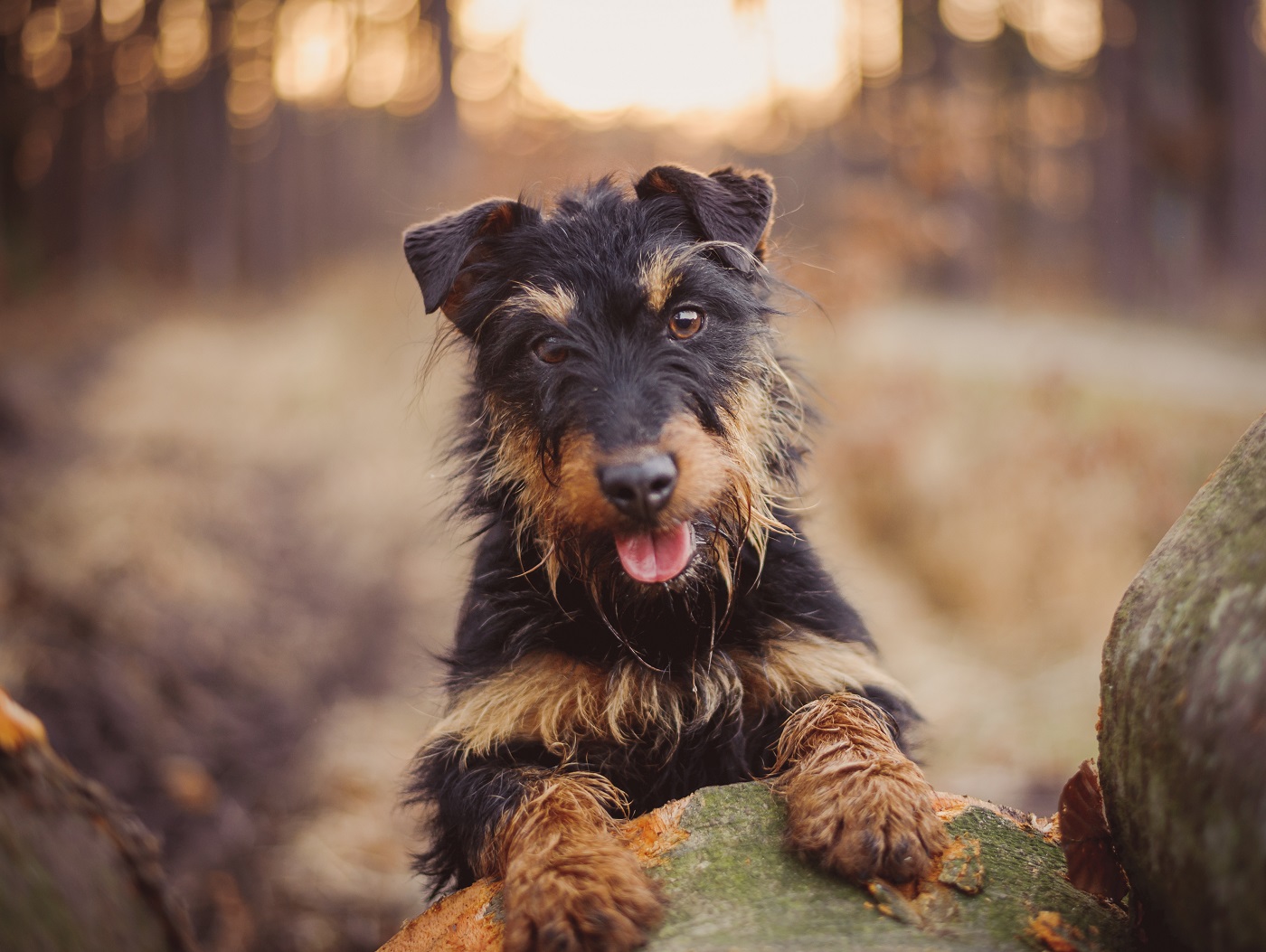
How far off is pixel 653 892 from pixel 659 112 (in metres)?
14.7

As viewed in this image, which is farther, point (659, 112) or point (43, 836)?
point (659, 112)

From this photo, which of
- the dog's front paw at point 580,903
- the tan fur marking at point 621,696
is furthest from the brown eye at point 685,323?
the dog's front paw at point 580,903

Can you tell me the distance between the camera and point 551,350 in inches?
116

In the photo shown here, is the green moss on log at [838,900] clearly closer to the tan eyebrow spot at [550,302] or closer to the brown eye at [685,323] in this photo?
the brown eye at [685,323]

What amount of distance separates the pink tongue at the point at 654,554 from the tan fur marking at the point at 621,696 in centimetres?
38

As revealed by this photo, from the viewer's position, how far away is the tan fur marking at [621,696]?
8.98ft

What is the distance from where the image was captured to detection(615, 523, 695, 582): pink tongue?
103 inches

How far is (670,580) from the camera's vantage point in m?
2.68

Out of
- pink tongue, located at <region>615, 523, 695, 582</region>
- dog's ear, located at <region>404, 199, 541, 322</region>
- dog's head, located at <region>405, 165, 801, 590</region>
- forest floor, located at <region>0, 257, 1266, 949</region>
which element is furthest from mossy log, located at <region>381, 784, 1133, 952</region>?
dog's ear, located at <region>404, 199, 541, 322</region>

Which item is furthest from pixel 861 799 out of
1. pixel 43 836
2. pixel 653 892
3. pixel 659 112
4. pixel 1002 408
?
pixel 659 112

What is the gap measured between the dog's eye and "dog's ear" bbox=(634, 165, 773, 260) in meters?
0.69

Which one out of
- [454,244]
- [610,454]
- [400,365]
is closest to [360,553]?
[400,365]

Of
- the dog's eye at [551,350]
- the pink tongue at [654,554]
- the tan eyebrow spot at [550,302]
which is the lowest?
the pink tongue at [654,554]

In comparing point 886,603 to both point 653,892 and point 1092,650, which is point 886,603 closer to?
point 1092,650
